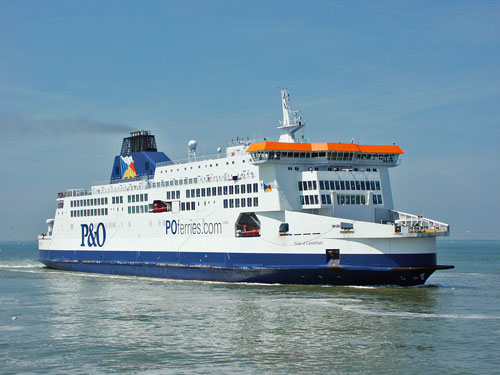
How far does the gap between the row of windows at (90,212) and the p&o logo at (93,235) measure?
2.58 feet

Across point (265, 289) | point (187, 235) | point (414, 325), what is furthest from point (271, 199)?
point (414, 325)

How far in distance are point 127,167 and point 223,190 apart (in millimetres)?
12561

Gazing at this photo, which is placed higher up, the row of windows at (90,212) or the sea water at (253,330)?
the row of windows at (90,212)

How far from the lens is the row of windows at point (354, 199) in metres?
31.7

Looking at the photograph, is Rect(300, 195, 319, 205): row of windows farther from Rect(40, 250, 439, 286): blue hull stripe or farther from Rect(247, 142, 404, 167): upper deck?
Rect(40, 250, 439, 286): blue hull stripe

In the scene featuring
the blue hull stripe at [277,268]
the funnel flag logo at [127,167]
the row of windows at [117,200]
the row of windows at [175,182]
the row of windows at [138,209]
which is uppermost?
the funnel flag logo at [127,167]

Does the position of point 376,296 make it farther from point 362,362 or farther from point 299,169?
point 362,362

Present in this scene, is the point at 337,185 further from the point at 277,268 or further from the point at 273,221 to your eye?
the point at 277,268

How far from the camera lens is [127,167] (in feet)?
146

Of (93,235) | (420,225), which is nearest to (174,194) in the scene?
(93,235)

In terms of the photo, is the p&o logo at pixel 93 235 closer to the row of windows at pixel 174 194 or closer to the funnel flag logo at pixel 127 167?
the funnel flag logo at pixel 127 167

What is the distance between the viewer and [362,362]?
1656 cm

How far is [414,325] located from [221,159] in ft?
55.2

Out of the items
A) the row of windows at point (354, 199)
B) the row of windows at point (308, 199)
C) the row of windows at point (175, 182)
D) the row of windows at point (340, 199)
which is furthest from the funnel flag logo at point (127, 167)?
the row of windows at point (354, 199)
